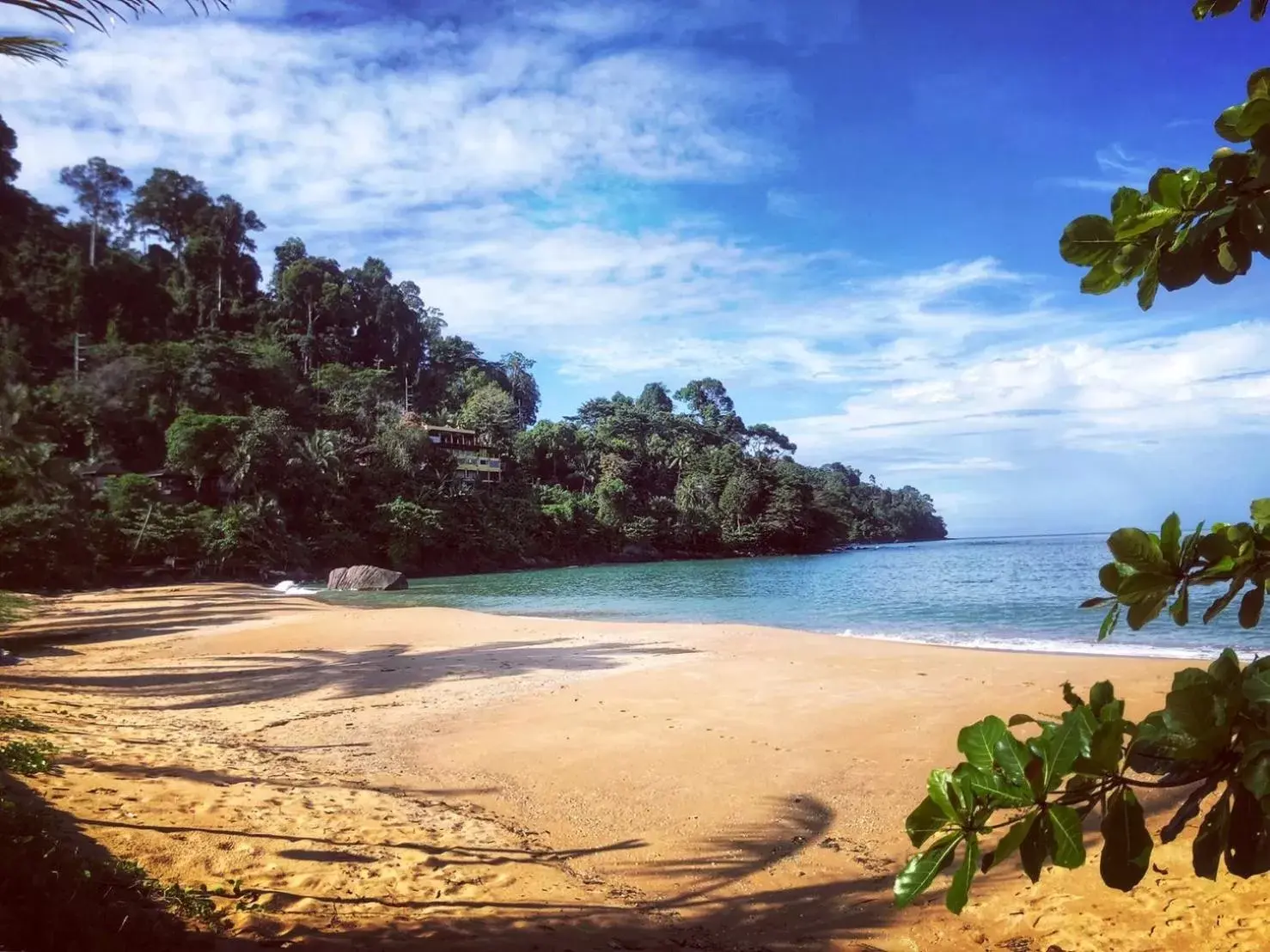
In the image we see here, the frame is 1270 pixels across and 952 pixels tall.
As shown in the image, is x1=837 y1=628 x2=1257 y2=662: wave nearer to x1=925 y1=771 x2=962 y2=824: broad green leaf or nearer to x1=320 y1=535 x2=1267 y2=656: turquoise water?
x1=320 y1=535 x2=1267 y2=656: turquoise water

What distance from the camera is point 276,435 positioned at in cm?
4141

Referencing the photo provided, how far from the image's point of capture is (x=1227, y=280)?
133 centimetres

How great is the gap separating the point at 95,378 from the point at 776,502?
51538 mm

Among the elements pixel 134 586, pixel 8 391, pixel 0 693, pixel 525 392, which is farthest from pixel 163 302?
pixel 0 693

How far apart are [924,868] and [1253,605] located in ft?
2.75

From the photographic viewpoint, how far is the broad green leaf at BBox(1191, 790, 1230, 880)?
1.13 meters

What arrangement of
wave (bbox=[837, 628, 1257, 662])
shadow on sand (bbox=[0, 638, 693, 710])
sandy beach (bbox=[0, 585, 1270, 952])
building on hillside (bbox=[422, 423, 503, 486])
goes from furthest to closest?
building on hillside (bbox=[422, 423, 503, 486])
wave (bbox=[837, 628, 1257, 662])
shadow on sand (bbox=[0, 638, 693, 710])
sandy beach (bbox=[0, 585, 1270, 952])

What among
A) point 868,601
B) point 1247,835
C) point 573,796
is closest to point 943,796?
point 1247,835

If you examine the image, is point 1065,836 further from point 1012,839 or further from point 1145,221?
point 1145,221

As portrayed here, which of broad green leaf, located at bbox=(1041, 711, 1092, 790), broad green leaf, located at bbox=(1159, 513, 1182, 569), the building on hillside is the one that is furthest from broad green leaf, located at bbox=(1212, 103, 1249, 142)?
the building on hillside

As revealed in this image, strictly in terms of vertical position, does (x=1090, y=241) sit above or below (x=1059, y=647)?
above

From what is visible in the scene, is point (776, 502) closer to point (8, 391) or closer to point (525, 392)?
point (525, 392)

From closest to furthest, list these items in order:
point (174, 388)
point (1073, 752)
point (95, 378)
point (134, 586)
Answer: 1. point (1073, 752)
2. point (134, 586)
3. point (95, 378)
4. point (174, 388)

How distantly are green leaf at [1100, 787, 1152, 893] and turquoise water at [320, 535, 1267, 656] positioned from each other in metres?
7.86
